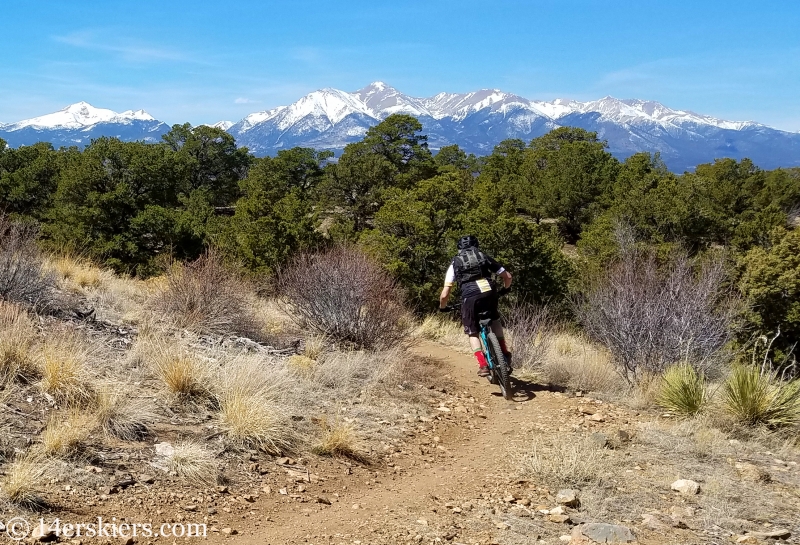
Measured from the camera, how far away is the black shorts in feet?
21.1

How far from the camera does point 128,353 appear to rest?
5.56m

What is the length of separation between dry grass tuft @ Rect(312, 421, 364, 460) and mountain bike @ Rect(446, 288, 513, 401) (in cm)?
231

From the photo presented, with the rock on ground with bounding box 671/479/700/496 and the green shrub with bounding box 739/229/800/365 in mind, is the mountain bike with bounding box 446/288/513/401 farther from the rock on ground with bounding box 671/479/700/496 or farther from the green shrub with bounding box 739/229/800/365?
the green shrub with bounding box 739/229/800/365

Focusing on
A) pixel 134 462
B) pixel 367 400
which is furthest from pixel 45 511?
pixel 367 400

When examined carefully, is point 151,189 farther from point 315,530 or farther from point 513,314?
point 315,530

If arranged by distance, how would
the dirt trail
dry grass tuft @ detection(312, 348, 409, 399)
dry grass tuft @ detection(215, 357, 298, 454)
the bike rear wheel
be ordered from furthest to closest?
the bike rear wheel → dry grass tuft @ detection(312, 348, 409, 399) → dry grass tuft @ detection(215, 357, 298, 454) → the dirt trail

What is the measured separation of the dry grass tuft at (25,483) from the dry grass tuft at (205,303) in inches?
157

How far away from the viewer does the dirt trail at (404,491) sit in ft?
10.8

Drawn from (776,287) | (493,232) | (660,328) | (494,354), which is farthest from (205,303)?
(776,287)

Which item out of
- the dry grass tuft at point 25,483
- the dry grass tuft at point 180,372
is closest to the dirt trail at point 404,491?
the dry grass tuft at point 25,483

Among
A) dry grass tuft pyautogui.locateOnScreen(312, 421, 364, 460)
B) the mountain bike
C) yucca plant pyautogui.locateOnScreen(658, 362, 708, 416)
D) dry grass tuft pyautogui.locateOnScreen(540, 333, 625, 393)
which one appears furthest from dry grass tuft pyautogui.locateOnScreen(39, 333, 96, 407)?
yucca plant pyautogui.locateOnScreen(658, 362, 708, 416)

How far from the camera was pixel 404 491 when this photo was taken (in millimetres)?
4000

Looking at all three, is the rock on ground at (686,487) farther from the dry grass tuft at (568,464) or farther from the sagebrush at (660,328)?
the sagebrush at (660,328)

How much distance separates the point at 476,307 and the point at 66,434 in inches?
166
